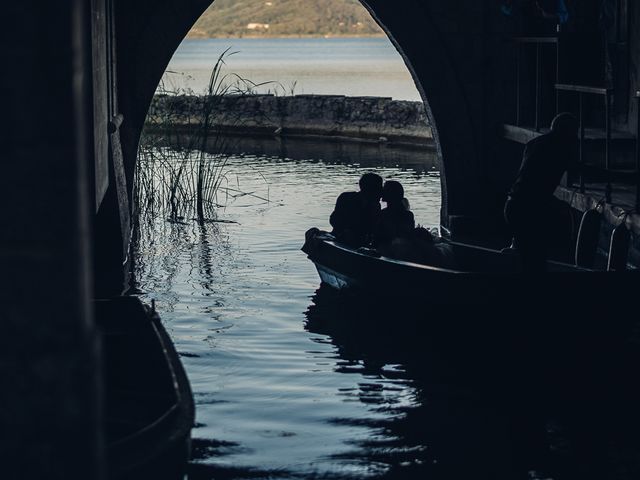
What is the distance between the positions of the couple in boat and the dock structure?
1515mm

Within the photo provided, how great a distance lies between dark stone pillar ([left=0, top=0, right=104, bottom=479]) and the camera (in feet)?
11.1

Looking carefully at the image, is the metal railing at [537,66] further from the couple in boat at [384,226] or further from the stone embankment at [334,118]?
the stone embankment at [334,118]

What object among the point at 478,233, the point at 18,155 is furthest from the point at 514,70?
the point at 18,155

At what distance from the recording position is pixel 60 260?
135 inches

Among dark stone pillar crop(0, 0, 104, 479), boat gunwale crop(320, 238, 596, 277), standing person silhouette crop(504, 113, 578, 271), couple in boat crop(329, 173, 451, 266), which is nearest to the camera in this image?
dark stone pillar crop(0, 0, 104, 479)

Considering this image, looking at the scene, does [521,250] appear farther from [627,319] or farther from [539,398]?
[539,398]

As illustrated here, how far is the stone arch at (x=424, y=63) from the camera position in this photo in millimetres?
13258

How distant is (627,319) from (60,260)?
18.6ft

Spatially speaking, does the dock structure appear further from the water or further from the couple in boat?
the water

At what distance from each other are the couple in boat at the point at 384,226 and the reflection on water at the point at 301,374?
1.75 ft

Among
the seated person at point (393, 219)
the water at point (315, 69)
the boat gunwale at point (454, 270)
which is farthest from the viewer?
the water at point (315, 69)

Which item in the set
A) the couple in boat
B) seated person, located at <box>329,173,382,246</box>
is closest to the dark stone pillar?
the couple in boat

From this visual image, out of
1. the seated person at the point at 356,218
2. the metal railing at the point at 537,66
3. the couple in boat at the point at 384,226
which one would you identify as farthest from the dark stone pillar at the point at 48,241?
the metal railing at the point at 537,66

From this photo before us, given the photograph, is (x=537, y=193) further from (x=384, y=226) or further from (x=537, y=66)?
(x=537, y=66)
